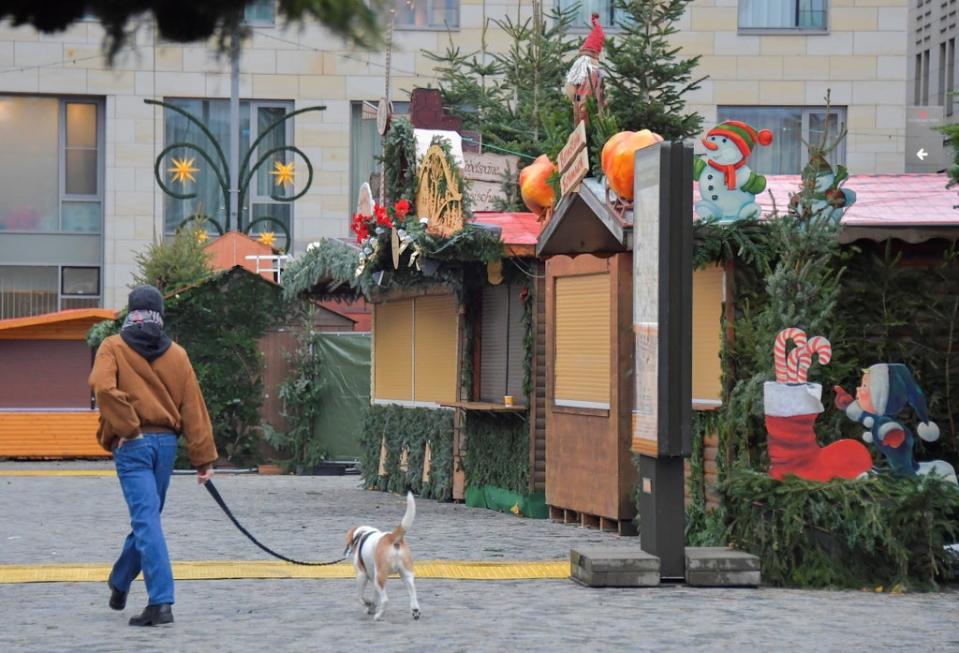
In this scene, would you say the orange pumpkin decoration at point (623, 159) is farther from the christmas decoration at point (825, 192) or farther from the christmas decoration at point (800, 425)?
the christmas decoration at point (800, 425)

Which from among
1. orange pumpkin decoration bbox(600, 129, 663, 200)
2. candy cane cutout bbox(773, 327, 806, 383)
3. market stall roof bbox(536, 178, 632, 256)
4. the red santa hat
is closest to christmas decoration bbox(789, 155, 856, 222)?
candy cane cutout bbox(773, 327, 806, 383)

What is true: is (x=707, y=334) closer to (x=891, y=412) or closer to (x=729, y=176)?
(x=729, y=176)

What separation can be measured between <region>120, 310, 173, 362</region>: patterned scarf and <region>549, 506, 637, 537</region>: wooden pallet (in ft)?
19.5

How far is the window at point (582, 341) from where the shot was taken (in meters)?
15.3

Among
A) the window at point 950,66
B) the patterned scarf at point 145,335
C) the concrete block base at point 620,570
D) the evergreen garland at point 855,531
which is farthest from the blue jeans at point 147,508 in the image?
the window at point 950,66

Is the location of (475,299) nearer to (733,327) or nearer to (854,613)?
(733,327)

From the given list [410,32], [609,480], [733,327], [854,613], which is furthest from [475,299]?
[410,32]

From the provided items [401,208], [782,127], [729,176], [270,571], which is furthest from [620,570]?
[782,127]

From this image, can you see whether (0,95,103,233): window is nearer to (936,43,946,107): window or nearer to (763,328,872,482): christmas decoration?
(936,43,946,107): window

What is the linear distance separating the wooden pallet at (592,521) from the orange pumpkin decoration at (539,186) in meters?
2.76

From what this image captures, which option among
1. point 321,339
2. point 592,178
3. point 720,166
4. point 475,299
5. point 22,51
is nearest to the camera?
point 720,166

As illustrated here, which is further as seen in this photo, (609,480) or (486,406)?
(486,406)

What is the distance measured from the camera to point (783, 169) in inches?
1542

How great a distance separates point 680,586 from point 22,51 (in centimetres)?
3005
